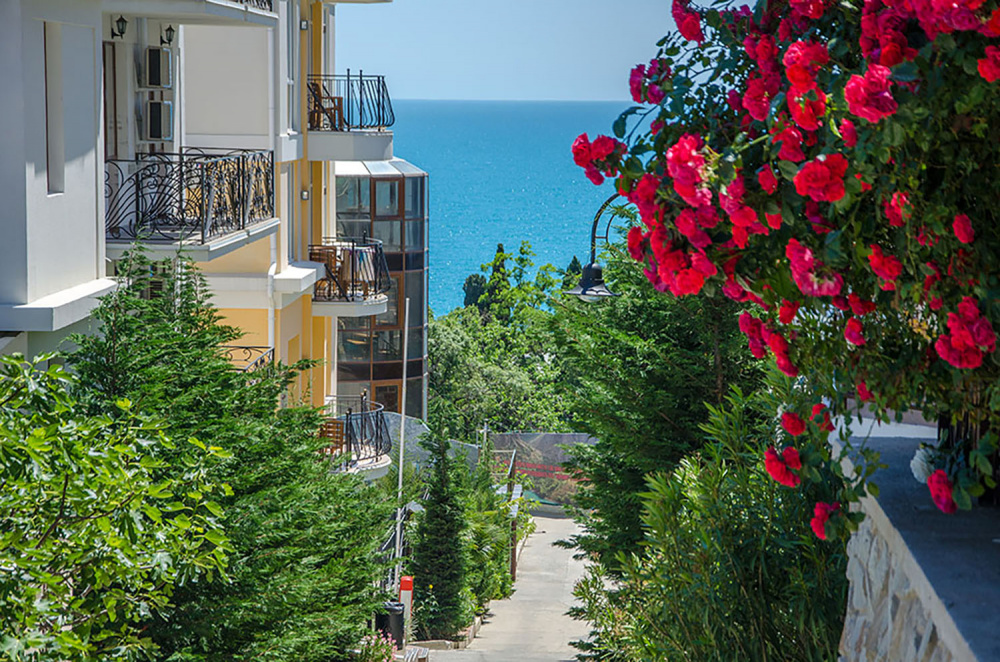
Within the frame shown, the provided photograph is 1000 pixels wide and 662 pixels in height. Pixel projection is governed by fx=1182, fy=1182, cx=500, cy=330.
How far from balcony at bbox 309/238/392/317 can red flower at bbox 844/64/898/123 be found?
57.8ft

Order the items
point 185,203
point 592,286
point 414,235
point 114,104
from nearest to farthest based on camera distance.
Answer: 1. point 592,286
2. point 114,104
3. point 185,203
4. point 414,235

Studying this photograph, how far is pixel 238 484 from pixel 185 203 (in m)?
5.78

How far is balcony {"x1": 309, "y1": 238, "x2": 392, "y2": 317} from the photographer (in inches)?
808

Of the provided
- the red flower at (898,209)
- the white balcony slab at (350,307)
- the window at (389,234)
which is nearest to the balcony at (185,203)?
the white balcony slab at (350,307)

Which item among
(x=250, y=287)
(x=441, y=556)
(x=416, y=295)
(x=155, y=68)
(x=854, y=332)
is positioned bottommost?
(x=441, y=556)

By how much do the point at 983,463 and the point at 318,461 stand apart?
1051 centimetres

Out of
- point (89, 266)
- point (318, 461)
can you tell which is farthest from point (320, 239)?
point (89, 266)

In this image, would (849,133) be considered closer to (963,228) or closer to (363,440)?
(963,228)

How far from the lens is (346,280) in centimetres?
2077

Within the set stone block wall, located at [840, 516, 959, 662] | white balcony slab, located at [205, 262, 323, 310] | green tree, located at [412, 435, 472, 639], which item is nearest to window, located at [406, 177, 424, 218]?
green tree, located at [412, 435, 472, 639]

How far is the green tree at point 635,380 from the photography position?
13.1m

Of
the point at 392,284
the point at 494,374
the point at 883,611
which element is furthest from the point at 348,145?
the point at 494,374

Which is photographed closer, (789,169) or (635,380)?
(789,169)

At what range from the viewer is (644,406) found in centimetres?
A: 1343
